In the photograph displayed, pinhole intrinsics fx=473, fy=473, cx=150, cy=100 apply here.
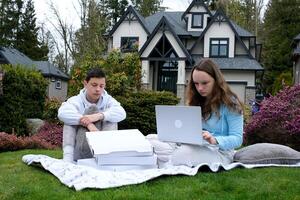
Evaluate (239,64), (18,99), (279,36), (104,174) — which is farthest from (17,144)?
(279,36)

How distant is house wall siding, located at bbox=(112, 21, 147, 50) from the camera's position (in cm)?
3359

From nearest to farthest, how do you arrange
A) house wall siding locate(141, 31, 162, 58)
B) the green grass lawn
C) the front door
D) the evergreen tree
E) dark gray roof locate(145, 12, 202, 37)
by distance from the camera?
1. the green grass lawn
2. house wall siding locate(141, 31, 162, 58)
3. the front door
4. dark gray roof locate(145, 12, 202, 37)
5. the evergreen tree

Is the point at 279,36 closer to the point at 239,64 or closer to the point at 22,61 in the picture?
the point at 239,64

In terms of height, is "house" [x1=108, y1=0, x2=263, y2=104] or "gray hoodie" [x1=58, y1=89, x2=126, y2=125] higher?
"house" [x1=108, y1=0, x2=263, y2=104]

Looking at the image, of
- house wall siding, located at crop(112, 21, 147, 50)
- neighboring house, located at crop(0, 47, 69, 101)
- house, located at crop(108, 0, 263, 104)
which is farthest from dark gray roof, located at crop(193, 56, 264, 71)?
neighboring house, located at crop(0, 47, 69, 101)

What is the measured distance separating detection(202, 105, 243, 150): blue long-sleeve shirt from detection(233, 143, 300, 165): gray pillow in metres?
0.53

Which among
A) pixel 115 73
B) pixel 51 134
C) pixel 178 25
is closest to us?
pixel 51 134

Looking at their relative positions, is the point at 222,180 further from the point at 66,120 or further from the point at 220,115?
the point at 66,120

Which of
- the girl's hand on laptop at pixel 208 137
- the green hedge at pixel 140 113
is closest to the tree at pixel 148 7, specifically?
the green hedge at pixel 140 113

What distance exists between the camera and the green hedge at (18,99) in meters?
14.4

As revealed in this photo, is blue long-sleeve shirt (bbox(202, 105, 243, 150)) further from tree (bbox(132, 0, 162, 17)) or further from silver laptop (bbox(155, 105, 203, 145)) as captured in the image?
tree (bbox(132, 0, 162, 17))

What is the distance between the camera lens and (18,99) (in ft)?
48.6

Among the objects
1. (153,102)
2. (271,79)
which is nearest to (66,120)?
(153,102)

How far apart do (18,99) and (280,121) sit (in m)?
8.76
